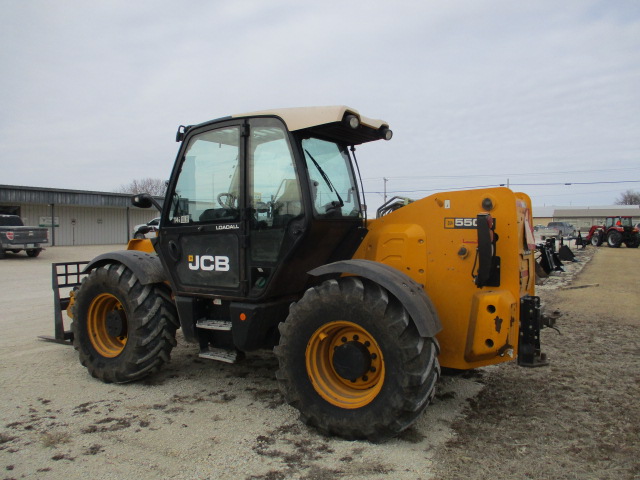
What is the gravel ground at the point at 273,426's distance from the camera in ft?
10.2

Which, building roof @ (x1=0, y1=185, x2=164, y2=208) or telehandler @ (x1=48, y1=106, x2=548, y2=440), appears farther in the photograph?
building roof @ (x1=0, y1=185, x2=164, y2=208)

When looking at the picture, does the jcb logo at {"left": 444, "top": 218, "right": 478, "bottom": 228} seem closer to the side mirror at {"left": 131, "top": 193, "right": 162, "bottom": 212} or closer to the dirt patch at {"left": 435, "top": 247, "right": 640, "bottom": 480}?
the dirt patch at {"left": 435, "top": 247, "right": 640, "bottom": 480}

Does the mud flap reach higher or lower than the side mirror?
lower

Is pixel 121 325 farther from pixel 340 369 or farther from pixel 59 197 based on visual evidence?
pixel 59 197

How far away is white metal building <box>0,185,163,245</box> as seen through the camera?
2756cm

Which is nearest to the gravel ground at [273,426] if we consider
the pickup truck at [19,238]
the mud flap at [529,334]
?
the mud flap at [529,334]

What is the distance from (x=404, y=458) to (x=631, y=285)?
11786 millimetres

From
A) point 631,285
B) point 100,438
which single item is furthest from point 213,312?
point 631,285

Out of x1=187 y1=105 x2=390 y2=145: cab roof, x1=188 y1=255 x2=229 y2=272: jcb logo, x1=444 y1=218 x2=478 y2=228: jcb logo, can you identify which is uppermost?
x1=187 y1=105 x2=390 y2=145: cab roof

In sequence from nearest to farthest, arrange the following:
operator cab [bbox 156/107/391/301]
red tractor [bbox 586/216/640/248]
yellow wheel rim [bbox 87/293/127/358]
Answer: operator cab [bbox 156/107/391/301], yellow wheel rim [bbox 87/293/127/358], red tractor [bbox 586/216/640/248]

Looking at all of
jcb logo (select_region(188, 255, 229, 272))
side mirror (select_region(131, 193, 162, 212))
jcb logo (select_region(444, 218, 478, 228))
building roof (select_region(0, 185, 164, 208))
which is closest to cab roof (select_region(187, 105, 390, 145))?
side mirror (select_region(131, 193, 162, 212))

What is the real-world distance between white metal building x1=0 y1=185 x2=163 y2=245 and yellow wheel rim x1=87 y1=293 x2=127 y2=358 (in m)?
25.3

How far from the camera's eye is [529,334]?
366 cm

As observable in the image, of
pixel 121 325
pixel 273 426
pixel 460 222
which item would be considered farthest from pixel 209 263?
pixel 460 222
